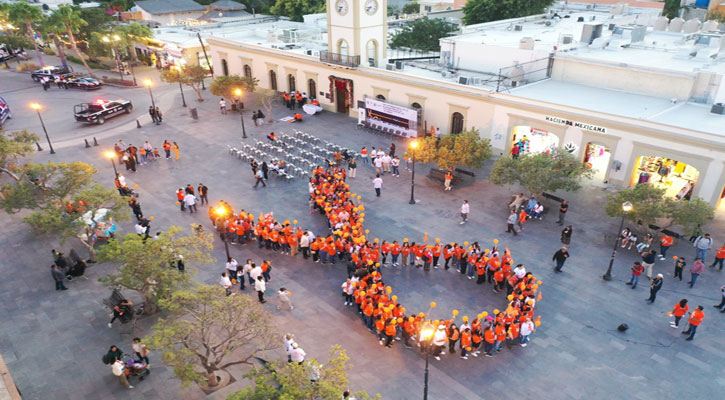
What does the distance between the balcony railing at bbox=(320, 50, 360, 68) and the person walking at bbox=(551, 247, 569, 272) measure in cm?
2099

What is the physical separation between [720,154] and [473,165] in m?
10.6

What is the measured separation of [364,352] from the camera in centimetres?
1553

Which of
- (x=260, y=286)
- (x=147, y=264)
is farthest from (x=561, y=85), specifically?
(x=147, y=264)

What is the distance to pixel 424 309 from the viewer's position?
17.5 meters

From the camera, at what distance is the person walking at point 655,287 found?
16875 mm

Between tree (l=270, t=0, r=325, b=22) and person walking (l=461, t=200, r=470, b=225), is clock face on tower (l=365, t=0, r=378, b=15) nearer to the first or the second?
person walking (l=461, t=200, r=470, b=225)

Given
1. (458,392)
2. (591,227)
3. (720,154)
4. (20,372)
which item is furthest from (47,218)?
(720,154)

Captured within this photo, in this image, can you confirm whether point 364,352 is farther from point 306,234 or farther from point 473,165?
point 473,165

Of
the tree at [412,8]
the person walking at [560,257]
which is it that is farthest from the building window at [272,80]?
the tree at [412,8]

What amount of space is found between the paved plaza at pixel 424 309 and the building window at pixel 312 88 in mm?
14056

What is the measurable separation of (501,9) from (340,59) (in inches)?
811

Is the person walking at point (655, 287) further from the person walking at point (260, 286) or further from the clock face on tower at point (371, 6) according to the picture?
the clock face on tower at point (371, 6)

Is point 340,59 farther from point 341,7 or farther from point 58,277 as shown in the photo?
point 58,277

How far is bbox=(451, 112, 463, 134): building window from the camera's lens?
3081 centimetres
